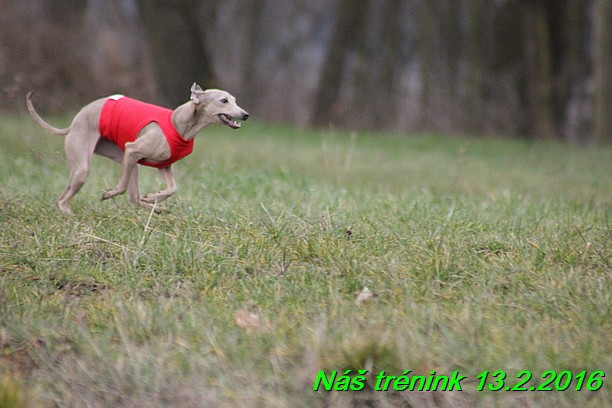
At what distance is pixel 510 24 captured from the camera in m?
20.6

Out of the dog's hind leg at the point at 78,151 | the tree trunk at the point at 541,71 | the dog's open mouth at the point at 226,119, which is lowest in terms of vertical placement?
the tree trunk at the point at 541,71

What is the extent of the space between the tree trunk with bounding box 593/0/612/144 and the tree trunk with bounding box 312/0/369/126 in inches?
231

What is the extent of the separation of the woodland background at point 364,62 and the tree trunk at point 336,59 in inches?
1.2

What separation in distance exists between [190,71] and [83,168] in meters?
10.5

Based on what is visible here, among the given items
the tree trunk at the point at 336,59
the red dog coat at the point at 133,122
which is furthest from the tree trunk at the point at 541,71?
the red dog coat at the point at 133,122

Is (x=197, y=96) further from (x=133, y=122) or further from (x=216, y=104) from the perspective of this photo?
(x=133, y=122)

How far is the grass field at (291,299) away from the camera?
3.62 m

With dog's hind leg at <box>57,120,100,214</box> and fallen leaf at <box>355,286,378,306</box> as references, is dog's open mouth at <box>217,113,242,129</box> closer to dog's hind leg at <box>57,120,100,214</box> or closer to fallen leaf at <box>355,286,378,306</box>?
dog's hind leg at <box>57,120,100,214</box>

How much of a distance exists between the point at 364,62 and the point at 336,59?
1.64 m

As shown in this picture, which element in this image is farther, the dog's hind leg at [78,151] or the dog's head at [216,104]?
the dog's hind leg at [78,151]

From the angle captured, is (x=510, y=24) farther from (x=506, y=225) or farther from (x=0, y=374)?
(x=0, y=374)

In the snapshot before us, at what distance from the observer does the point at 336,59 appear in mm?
18812

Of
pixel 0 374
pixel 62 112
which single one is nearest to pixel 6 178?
pixel 0 374

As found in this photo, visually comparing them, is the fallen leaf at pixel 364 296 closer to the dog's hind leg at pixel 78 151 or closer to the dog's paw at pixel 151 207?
the dog's paw at pixel 151 207
